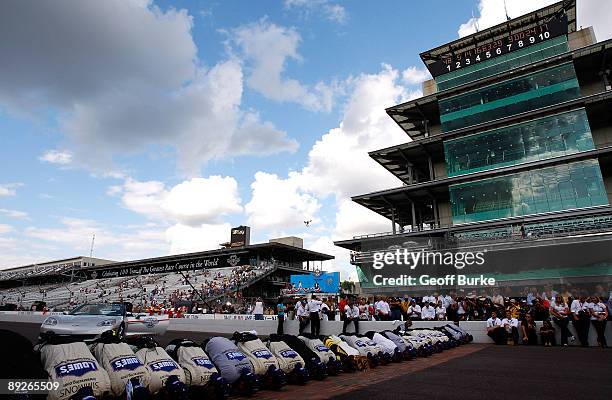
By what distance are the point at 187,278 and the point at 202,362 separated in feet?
156

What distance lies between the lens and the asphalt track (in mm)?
5484

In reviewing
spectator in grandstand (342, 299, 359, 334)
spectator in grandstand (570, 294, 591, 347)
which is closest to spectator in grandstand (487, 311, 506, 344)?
spectator in grandstand (570, 294, 591, 347)

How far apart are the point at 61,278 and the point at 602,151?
84.0m

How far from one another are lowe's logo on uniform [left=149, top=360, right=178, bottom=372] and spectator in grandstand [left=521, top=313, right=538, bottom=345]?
533 inches

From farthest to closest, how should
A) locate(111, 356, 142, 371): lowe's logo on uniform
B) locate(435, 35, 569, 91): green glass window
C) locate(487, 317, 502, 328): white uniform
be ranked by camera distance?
1. locate(435, 35, 569, 91): green glass window
2. locate(487, 317, 502, 328): white uniform
3. locate(111, 356, 142, 371): lowe's logo on uniform

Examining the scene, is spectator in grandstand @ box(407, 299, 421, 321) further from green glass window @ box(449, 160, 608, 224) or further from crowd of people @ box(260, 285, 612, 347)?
green glass window @ box(449, 160, 608, 224)

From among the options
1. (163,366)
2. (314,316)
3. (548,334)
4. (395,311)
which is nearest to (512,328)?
(548,334)

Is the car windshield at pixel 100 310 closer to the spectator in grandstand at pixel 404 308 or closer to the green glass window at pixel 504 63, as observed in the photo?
the spectator in grandstand at pixel 404 308

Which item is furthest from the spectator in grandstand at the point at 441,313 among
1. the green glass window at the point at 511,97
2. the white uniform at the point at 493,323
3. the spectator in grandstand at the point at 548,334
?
the green glass window at the point at 511,97

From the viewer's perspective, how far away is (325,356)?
6801 millimetres

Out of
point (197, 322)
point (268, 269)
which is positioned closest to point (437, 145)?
point (268, 269)

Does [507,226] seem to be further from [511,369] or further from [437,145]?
[511,369]

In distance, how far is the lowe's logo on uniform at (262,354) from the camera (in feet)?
19.3

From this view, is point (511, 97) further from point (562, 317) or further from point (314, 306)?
point (314, 306)
